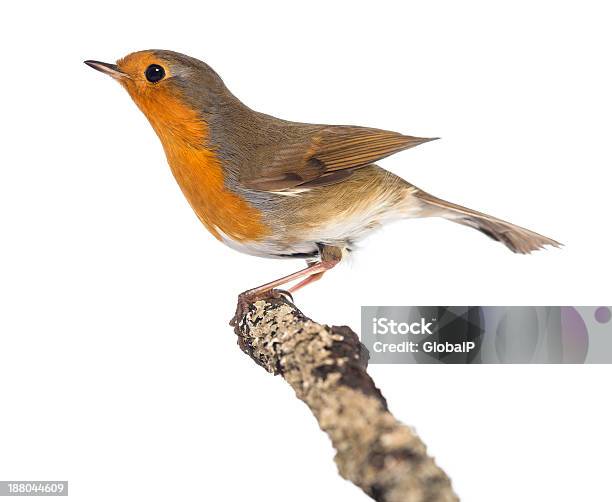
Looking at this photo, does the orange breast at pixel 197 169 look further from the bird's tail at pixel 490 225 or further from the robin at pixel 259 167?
the bird's tail at pixel 490 225

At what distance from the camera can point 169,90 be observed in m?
3.86

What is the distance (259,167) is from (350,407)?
1584 mm

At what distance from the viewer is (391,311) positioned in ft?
13.1

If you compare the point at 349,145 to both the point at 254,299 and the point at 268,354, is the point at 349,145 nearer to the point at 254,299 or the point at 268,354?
the point at 254,299

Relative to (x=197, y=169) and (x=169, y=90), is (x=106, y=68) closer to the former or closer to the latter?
(x=169, y=90)

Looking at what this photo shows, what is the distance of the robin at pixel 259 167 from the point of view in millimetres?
3766

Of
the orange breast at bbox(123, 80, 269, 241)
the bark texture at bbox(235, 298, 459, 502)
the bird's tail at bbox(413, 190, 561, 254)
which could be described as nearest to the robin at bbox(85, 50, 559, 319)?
the orange breast at bbox(123, 80, 269, 241)

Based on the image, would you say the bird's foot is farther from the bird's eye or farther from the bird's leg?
the bird's eye

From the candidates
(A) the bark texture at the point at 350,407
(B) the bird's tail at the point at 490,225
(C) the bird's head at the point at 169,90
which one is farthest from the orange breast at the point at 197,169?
(B) the bird's tail at the point at 490,225

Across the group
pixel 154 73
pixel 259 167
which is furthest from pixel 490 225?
pixel 154 73

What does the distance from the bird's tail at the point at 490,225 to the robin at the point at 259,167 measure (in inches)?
11.8

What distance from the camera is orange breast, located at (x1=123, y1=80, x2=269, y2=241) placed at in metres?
3.75

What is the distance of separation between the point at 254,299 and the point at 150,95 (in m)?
1.22

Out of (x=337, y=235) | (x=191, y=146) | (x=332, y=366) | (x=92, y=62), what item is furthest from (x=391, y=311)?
(x=92, y=62)
